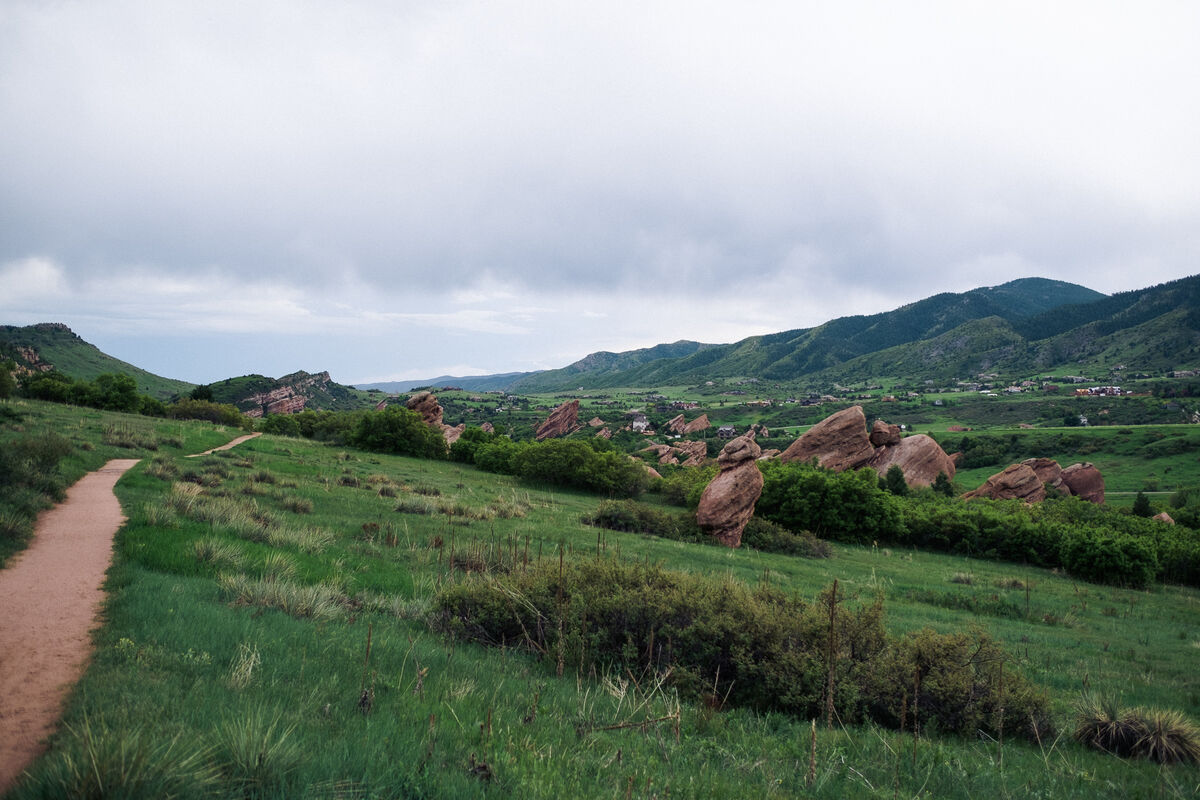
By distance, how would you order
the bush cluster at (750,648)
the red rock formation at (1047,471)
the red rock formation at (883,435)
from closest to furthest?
the bush cluster at (750,648), the red rock formation at (1047,471), the red rock formation at (883,435)

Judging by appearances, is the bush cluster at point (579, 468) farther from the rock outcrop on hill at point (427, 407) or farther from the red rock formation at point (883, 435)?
the red rock formation at point (883, 435)

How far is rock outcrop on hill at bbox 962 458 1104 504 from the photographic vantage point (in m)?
57.5

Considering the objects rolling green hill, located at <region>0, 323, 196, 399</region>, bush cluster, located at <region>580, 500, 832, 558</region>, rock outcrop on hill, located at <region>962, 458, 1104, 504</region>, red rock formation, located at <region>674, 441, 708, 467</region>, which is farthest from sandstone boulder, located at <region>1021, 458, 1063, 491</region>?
rolling green hill, located at <region>0, 323, 196, 399</region>

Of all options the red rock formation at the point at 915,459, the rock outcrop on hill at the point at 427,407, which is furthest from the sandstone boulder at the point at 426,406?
the red rock formation at the point at 915,459

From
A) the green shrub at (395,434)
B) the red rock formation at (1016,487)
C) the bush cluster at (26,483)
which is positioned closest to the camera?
the bush cluster at (26,483)

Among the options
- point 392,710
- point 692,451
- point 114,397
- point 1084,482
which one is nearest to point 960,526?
point 1084,482

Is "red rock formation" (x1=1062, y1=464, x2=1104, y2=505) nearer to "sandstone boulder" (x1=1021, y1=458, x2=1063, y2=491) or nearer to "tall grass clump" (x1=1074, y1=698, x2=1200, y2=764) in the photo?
"sandstone boulder" (x1=1021, y1=458, x2=1063, y2=491)

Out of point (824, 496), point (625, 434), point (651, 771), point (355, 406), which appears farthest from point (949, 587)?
point (355, 406)

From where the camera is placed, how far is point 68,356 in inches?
5000

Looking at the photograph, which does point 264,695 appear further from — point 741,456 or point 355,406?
point 355,406

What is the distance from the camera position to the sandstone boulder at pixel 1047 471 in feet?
202

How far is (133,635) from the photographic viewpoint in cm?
532

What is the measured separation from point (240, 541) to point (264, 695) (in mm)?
7999

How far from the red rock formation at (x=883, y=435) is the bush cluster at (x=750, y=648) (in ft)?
225
